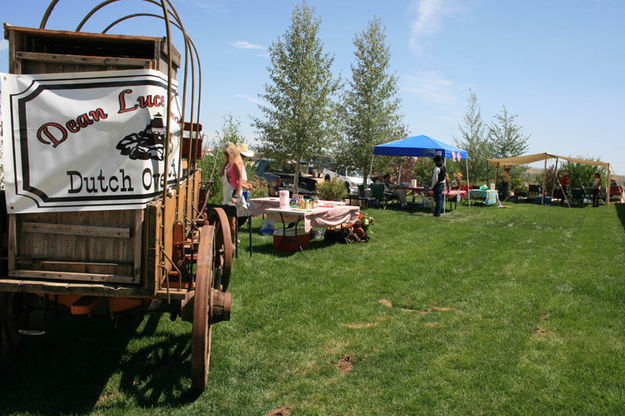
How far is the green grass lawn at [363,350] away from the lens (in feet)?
10.9

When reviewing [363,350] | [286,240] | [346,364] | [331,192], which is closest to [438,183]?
[331,192]

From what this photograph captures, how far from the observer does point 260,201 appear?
9.27m

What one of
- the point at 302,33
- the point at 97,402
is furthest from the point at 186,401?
the point at 302,33

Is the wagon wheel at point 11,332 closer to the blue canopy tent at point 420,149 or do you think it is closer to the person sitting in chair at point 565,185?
the blue canopy tent at point 420,149

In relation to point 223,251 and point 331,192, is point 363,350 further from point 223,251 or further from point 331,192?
point 331,192

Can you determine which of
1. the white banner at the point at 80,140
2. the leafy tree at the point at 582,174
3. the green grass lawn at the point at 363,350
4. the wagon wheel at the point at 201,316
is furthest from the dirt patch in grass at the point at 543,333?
the leafy tree at the point at 582,174

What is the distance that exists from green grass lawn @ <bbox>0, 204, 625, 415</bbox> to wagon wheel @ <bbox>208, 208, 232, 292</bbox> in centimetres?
50

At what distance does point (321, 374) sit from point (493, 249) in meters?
6.59

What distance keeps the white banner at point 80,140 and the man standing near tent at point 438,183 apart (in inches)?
495

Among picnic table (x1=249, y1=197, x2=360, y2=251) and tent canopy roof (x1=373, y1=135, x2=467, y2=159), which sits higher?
tent canopy roof (x1=373, y1=135, x2=467, y2=159)

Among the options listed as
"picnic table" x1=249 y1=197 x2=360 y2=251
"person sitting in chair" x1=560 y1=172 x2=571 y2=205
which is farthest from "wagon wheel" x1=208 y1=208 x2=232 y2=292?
"person sitting in chair" x1=560 y1=172 x2=571 y2=205

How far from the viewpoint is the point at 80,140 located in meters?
2.90

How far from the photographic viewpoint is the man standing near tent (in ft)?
47.8

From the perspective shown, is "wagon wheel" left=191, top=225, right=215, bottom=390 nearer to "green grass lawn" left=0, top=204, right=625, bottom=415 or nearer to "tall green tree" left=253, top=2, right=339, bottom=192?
"green grass lawn" left=0, top=204, right=625, bottom=415
